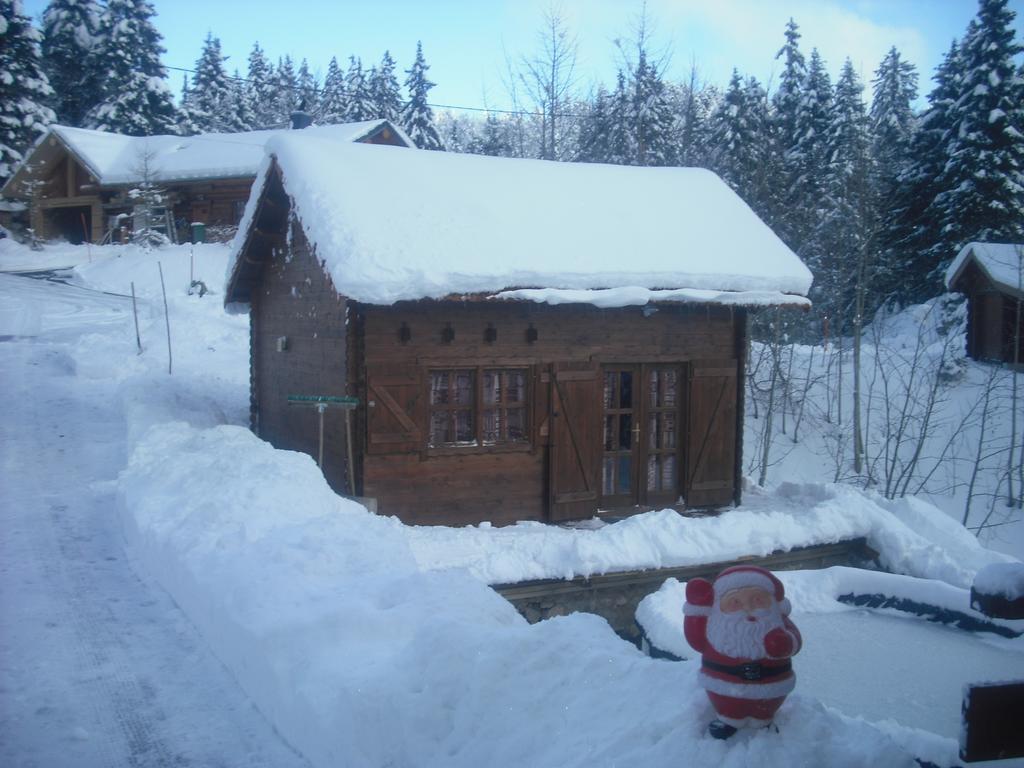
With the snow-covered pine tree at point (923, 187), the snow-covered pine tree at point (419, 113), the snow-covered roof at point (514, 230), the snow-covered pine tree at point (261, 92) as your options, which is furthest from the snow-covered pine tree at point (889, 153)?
the snow-covered pine tree at point (261, 92)

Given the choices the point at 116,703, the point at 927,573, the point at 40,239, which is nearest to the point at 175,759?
the point at 116,703

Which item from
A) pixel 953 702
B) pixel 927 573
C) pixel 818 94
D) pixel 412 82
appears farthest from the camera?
pixel 412 82

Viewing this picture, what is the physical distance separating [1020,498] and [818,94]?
17231 mm

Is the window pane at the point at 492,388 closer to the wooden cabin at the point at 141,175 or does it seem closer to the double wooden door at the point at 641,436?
the double wooden door at the point at 641,436

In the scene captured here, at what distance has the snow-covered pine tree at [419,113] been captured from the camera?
3994 cm

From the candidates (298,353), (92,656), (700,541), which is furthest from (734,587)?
(298,353)

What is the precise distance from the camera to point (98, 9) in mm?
34125

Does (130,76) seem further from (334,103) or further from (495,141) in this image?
(495,141)

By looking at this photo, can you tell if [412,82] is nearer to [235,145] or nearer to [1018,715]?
[235,145]

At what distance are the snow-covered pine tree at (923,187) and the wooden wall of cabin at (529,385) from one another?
4113 millimetres

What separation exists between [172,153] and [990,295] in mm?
27386

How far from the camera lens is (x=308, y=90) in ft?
166

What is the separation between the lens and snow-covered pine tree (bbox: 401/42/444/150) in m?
39.9

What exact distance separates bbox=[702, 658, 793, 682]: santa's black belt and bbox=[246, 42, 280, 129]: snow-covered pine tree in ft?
155
